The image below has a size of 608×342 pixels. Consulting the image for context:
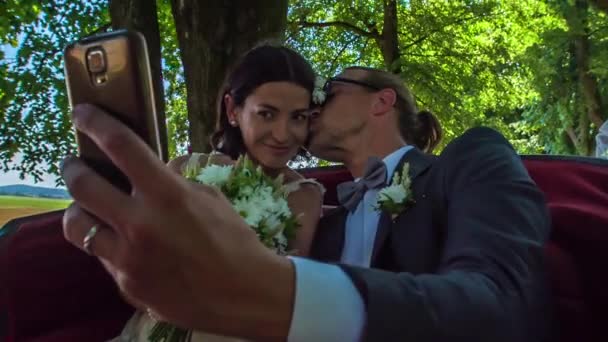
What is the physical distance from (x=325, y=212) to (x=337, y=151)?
0.29 meters

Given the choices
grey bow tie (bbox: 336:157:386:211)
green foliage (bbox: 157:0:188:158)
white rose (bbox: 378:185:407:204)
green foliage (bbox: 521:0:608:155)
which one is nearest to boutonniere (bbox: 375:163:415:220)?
white rose (bbox: 378:185:407:204)

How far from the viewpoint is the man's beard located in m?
2.84

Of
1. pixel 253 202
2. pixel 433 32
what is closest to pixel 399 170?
pixel 253 202

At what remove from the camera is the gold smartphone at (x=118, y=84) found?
2.57 ft

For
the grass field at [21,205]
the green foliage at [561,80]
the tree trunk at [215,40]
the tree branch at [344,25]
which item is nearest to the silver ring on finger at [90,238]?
the grass field at [21,205]

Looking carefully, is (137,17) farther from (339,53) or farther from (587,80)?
(587,80)

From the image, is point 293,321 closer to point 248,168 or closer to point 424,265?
point 424,265

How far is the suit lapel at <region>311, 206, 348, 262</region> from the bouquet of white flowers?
0.34 meters

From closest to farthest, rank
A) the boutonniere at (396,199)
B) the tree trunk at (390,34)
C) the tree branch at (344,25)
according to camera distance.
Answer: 1. the boutonniere at (396,199)
2. the tree trunk at (390,34)
3. the tree branch at (344,25)

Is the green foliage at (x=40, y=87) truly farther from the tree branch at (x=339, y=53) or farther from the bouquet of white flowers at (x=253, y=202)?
the bouquet of white flowers at (x=253, y=202)

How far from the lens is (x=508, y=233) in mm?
1312

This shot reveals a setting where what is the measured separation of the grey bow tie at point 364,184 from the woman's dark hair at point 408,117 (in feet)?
1.62

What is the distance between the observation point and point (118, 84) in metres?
0.80

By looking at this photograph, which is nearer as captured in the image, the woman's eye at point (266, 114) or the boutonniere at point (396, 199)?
the boutonniere at point (396, 199)
